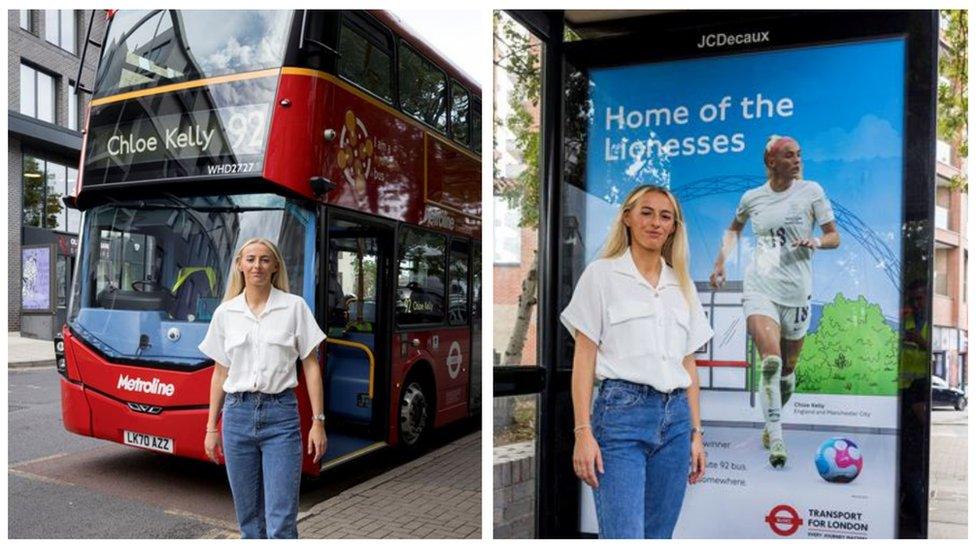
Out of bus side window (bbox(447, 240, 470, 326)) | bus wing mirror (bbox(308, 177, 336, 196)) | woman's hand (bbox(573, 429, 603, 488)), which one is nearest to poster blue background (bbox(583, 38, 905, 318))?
woman's hand (bbox(573, 429, 603, 488))

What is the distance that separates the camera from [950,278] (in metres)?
3.29

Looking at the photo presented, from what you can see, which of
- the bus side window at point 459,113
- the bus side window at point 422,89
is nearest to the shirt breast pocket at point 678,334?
the bus side window at point 422,89

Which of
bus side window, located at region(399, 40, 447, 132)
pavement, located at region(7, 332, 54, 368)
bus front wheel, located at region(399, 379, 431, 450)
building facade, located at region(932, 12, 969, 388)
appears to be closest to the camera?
building facade, located at region(932, 12, 969, 388)

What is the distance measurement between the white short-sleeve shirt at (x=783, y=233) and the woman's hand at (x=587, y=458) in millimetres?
975

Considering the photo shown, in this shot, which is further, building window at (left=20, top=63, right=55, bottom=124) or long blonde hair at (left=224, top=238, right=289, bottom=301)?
building window at (left=20, top=63, right=55, bottom=124)

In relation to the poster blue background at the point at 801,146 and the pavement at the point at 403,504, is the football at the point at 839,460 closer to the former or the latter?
the poster blue background at the point at 801,146

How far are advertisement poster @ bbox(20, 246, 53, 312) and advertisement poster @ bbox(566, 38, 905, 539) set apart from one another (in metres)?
3.81

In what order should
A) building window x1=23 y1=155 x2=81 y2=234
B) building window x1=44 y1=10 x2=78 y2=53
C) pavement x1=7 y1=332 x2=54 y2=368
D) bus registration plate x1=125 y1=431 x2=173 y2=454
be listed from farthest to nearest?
pavement x1=7 y1=332 x2=54 y2=368, building window x1=23 y1=155 x2=81 y2=234, building window x1=44 y1=10 x2=78 y2=53, bus registration plate x1=125 y1=431 x2=173 y2=454

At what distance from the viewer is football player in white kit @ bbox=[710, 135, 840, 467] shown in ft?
11.2

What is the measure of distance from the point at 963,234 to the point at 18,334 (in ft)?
19.7

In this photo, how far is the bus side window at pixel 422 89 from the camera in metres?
6.11

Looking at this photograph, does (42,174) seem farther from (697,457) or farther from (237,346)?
(697,457)

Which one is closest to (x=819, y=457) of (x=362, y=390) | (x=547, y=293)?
(x=547, y=293)

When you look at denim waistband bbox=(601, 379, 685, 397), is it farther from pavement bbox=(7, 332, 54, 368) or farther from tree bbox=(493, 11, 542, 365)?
pavement bbox=(7, 332, 54, 368)
